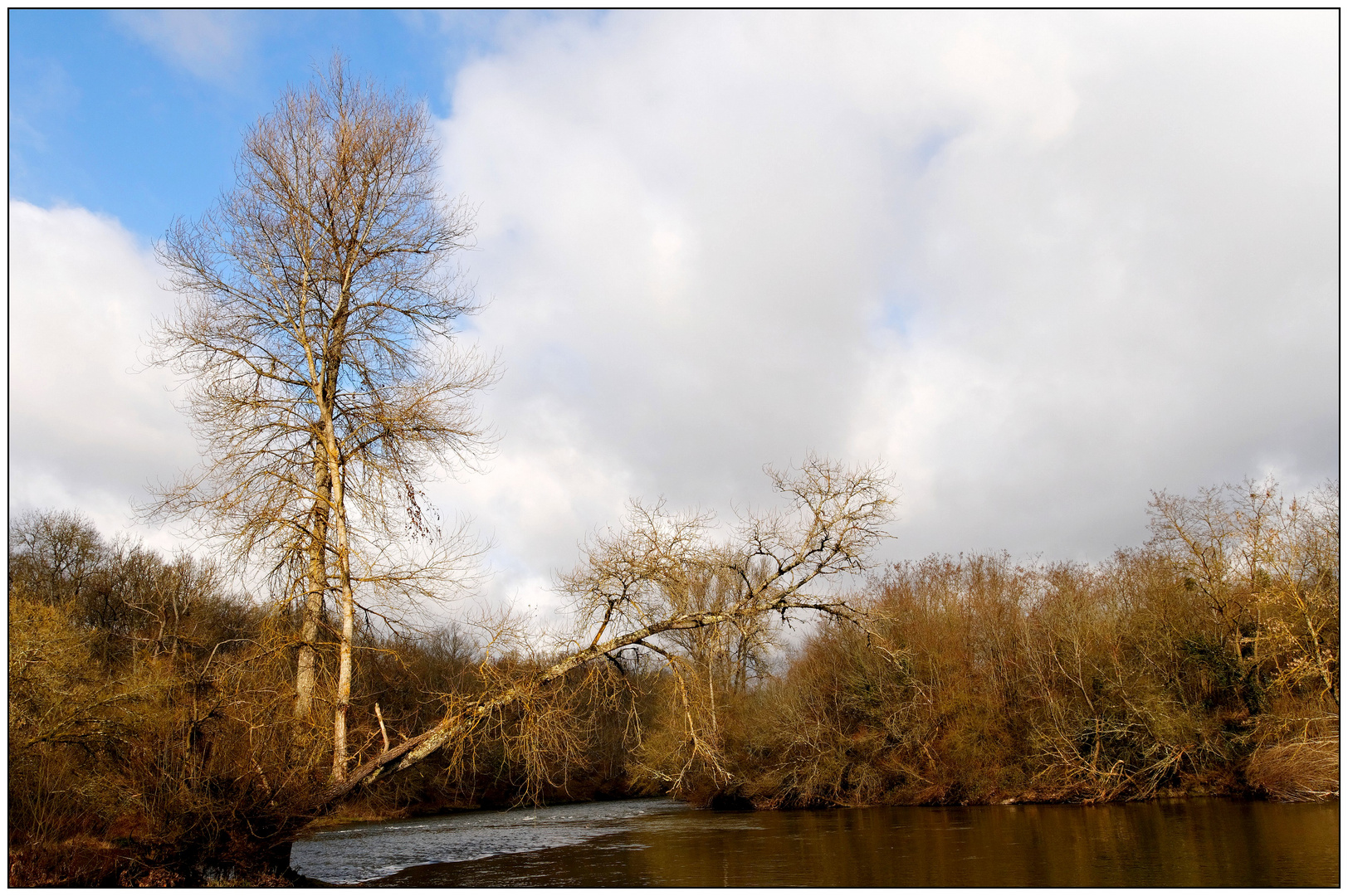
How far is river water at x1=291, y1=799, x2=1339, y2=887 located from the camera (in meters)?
13.6

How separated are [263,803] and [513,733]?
12.1 feet

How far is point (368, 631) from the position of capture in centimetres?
1431

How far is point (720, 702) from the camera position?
30.2 m

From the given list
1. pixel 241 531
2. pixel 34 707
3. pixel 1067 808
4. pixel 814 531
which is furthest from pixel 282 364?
pixel 1067 808

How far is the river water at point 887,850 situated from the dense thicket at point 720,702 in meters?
1.74

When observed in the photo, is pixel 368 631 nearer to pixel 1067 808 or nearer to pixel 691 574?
pixel 691 574

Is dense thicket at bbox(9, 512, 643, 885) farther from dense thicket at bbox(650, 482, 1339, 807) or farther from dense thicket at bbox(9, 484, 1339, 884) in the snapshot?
dense thicket at bbox(650, 482, 1339, 807)

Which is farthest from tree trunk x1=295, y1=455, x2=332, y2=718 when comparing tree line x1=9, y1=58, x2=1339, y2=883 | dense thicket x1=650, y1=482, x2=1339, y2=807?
dense thicket x1=650, y1=482, x2=1339, y2=807

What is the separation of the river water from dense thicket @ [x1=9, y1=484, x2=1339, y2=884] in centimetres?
174

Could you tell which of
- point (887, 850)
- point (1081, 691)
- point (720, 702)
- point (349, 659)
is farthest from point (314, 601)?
point (1081, 691)

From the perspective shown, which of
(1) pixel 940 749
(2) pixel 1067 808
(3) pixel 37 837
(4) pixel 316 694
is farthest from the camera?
(1) pixel 940 749

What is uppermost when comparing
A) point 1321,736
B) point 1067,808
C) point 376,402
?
point 376,402

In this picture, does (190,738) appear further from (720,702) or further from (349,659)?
(720,702)

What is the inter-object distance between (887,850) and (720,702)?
1288cm
